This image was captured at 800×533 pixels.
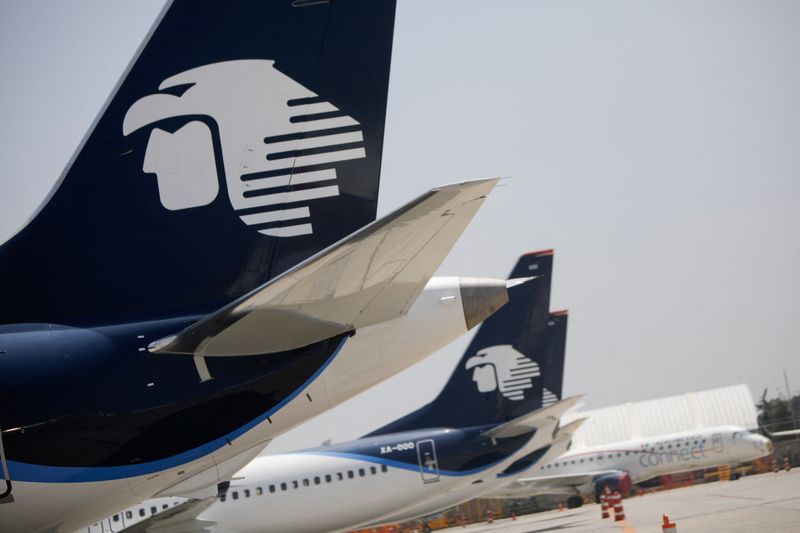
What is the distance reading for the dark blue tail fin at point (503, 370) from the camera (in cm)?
2277

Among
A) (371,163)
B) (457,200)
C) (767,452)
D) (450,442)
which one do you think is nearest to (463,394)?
(450,442)

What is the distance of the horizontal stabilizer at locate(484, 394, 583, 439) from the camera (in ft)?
71.8

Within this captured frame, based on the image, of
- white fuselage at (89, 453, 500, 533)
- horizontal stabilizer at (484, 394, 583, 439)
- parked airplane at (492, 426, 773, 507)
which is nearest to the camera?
white fuselage at (89, 453, 500, 533)

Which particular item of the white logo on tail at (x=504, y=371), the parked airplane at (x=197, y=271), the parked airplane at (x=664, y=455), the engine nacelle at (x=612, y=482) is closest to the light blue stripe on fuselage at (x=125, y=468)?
the parked airplane at (x=197, y=271)

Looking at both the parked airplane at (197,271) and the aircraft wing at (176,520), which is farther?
the aircraft wing at (176,520)

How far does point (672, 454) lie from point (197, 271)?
38815 mm

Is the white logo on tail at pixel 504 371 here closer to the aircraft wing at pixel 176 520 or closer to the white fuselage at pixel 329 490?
the white fuselage at pixel 329 490

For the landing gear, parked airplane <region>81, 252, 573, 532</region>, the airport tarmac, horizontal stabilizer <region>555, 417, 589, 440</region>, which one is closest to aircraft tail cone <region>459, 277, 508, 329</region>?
the airport tarmac

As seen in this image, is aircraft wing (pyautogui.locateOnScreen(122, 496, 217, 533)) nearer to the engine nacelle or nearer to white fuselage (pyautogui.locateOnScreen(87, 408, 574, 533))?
white fuselage (pyautogui.locateOnScreen(87, 408, 574, 533))

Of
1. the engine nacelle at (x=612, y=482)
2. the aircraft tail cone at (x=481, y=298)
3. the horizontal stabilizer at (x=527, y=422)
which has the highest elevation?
the aircraft tail cone at (x=481, y=298)

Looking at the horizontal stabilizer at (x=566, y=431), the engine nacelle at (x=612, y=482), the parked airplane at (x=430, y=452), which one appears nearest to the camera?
the parked airplane at (x=430, y=452)

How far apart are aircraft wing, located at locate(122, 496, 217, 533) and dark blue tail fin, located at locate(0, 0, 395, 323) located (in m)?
9.25

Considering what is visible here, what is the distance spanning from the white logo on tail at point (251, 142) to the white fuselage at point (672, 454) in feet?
120

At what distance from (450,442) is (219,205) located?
1646cm
